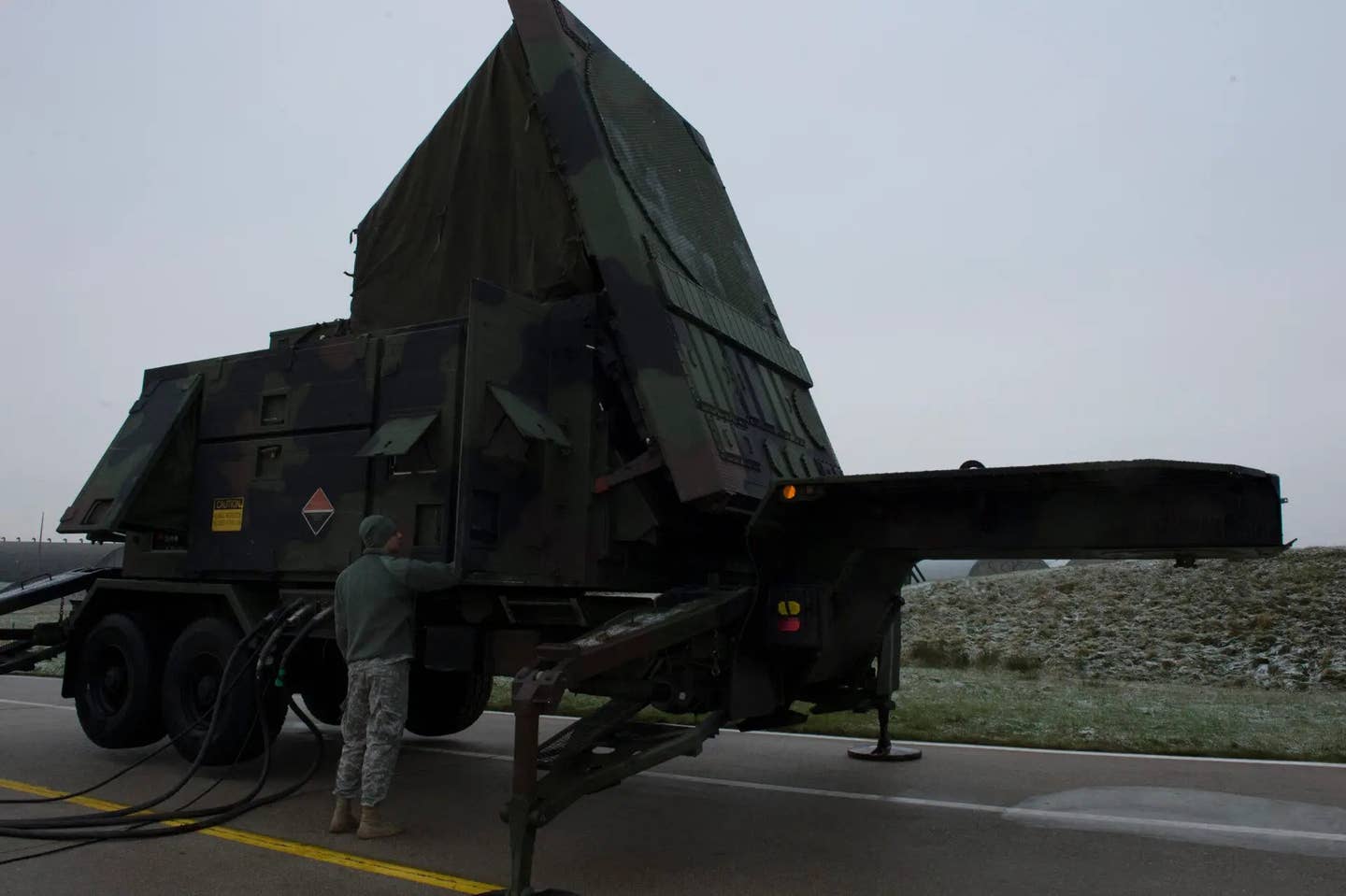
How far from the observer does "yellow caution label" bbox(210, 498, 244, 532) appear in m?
7.28

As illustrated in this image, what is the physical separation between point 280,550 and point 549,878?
3.26 m

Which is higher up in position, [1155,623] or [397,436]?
[397,436]

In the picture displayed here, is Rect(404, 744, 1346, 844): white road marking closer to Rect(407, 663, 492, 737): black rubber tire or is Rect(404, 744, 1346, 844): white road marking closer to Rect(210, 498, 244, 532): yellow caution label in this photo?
Rect(407, 663, 492, 737): black rubber tire

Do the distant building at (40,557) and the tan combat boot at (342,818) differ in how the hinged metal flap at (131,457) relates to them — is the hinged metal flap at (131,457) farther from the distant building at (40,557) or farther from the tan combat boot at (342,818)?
the distant building at (40,557)

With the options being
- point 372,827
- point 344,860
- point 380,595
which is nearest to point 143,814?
point 372,827

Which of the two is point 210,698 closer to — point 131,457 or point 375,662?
point 131,457

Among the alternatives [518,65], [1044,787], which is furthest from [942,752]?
[518,65]

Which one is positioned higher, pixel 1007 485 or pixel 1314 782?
pixel 1007 485

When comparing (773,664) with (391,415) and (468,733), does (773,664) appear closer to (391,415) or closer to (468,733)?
(391,415)

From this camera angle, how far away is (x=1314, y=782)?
701 cm

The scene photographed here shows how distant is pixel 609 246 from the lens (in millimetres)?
6227

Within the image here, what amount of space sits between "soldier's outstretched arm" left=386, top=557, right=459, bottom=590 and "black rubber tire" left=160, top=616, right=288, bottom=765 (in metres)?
1.97

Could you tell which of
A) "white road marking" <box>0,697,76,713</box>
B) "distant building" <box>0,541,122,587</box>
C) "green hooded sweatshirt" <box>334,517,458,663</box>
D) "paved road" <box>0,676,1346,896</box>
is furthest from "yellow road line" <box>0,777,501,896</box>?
"distant building" <box>0,541,122,587</box>

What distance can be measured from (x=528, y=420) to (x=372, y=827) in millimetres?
2309
